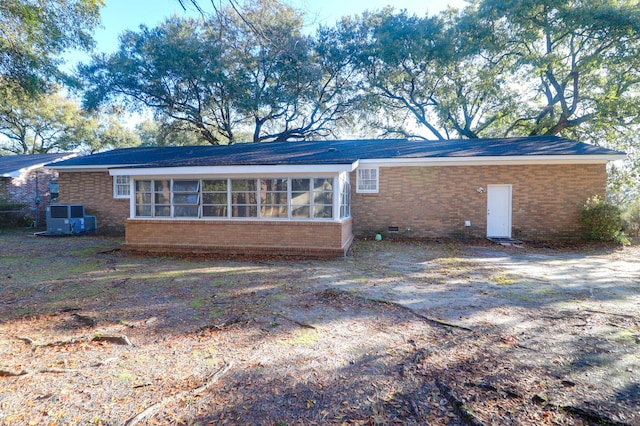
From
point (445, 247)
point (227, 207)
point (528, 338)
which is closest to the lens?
point (528, 338)

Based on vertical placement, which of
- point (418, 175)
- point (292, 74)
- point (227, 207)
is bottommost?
point (227, 207)

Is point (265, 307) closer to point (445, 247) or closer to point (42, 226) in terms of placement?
point (445, 247)

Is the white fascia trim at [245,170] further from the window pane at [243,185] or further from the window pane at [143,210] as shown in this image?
the window pane at [143,210]

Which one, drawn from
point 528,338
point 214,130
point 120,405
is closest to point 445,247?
point 528,338

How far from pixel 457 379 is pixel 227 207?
806cm

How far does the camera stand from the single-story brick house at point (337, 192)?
9258 millimetres

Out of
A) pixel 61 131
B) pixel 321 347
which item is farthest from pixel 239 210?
pixel 61 131

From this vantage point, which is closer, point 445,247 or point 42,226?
point 445,247

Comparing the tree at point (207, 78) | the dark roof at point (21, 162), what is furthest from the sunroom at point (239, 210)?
the dark roof at point (21, 162)

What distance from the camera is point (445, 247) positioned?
10.6 metres

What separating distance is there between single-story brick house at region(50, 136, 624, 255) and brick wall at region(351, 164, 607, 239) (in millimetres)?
37

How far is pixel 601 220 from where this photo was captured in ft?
34.1

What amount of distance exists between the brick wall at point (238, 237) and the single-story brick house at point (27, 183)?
1198 cm

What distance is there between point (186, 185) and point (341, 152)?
5964 millimetres
